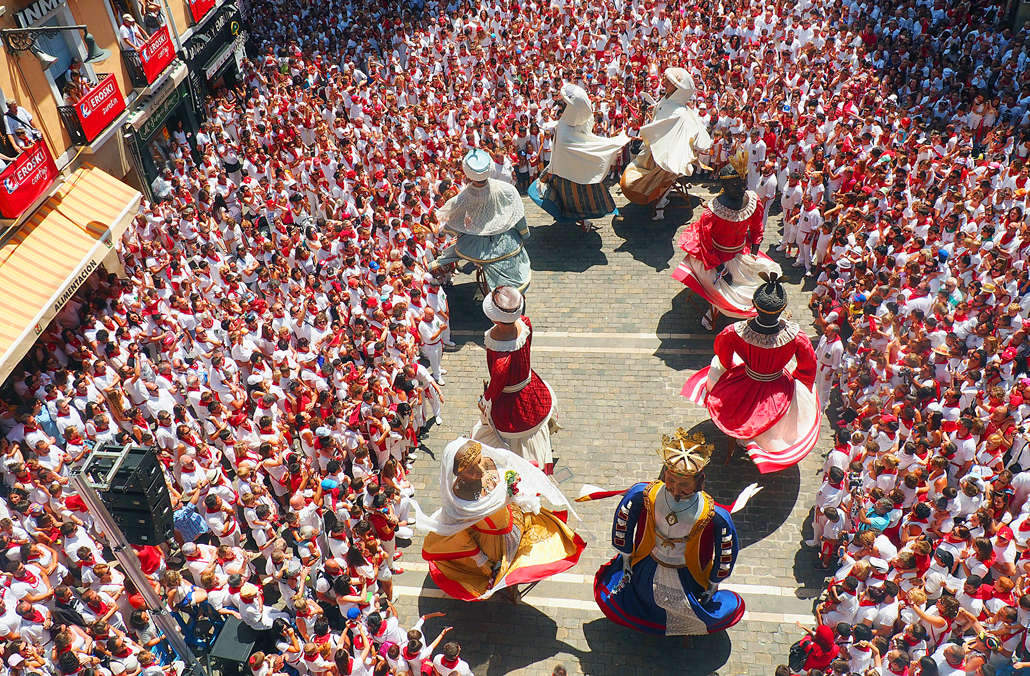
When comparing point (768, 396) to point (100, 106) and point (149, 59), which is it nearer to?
point (100, 106)

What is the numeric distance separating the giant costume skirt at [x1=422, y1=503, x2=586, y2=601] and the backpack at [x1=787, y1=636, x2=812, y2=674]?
7.55 feet

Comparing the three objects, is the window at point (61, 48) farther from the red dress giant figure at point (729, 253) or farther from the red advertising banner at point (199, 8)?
the red dress giant figure at point (729, 253)

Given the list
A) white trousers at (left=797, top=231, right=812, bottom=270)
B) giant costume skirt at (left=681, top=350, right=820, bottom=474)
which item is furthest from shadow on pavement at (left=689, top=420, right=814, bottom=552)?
white trousers at (left=797, top=231, right=812, bottom=270)

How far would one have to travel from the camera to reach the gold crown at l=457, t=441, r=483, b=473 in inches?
269

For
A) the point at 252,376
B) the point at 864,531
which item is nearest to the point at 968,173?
the point at 864,531

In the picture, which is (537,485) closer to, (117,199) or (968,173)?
(117,199)

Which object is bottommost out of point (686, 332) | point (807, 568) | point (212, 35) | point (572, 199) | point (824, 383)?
point (686, 332)

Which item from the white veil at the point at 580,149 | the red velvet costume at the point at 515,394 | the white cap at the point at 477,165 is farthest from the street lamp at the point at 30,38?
the red velvet costume at the point at 515,394

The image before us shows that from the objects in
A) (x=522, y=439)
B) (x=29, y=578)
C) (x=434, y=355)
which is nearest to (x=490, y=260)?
(x=434, y=355)

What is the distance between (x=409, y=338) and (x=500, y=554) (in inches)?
149

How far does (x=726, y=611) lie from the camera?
24.2 ft

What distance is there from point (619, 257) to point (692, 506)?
805 cm

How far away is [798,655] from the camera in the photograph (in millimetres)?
7578

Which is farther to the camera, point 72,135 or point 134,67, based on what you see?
point 134,67
